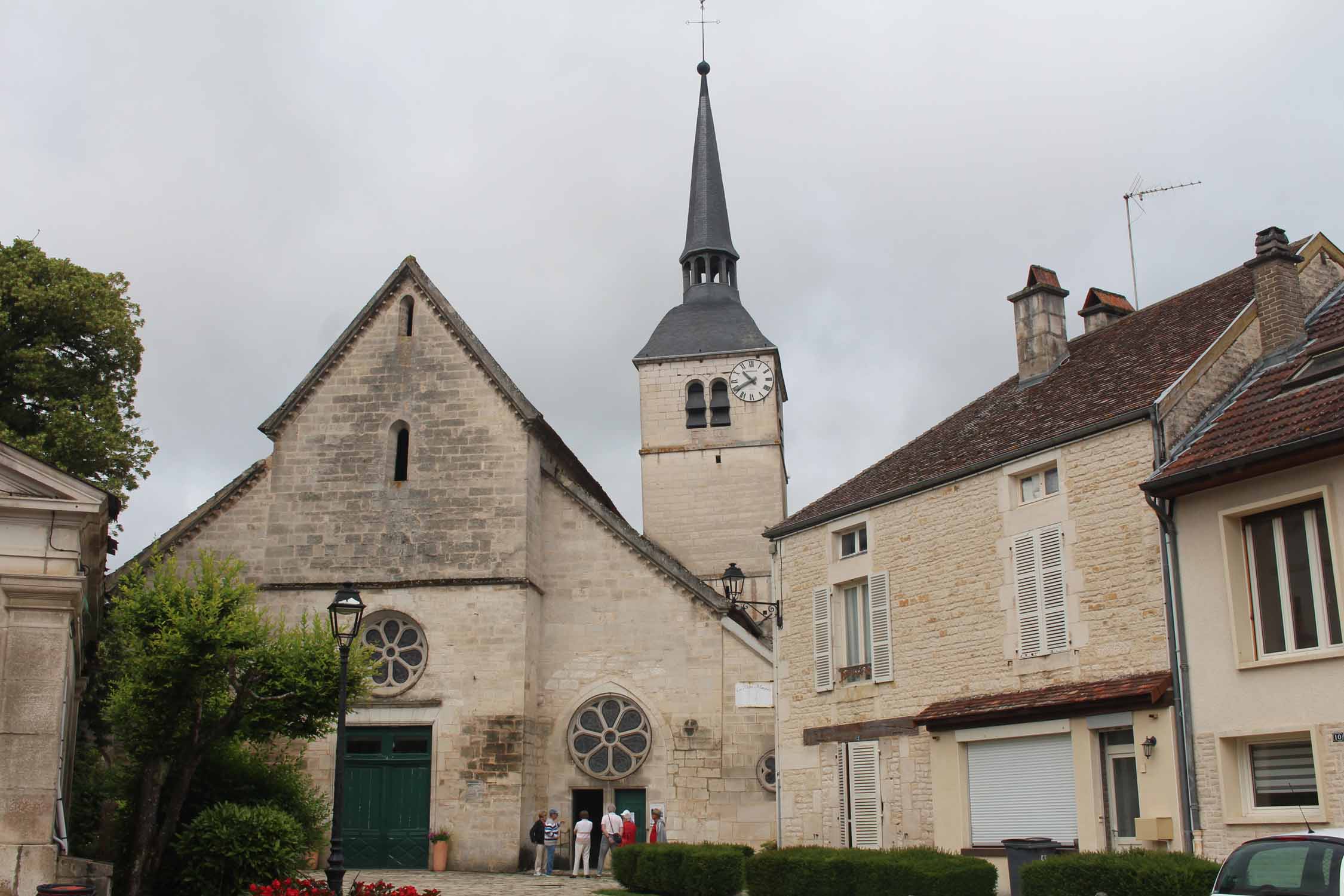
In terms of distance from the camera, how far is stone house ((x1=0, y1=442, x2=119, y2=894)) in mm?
14070

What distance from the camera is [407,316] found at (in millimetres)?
27562

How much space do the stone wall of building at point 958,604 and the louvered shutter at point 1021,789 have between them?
759 mm

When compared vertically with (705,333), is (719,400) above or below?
below

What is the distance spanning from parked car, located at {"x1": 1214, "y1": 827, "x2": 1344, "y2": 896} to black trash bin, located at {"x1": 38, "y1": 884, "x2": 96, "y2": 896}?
9483mm

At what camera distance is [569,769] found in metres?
25.6

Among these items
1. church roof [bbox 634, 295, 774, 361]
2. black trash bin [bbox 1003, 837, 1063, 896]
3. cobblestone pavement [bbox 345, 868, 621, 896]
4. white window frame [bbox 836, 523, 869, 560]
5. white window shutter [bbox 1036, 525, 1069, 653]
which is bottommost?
cobblestone pavement [bbox 345, 868, 621, 896]

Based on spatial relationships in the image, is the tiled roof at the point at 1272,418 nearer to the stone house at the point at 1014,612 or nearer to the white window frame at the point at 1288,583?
the stone house at the point at 1014,612

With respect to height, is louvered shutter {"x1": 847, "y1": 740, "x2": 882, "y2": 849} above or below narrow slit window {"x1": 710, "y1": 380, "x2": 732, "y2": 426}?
below

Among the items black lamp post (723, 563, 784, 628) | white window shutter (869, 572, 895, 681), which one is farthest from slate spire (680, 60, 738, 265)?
white window shutter (869, 572, 895, 681)

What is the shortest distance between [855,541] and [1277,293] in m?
6.64

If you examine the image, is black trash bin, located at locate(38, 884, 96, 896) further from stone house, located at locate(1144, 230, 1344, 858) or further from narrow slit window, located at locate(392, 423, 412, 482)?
narrow slit window, located at locate(392, 423, 412, 482)

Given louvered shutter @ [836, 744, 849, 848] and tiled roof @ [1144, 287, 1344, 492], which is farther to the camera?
louvered shutter @ [836, 744, 849, 848]

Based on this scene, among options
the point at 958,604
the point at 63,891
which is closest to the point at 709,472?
the point at 958,604

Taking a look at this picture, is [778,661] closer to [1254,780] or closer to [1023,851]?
[1023,851]
